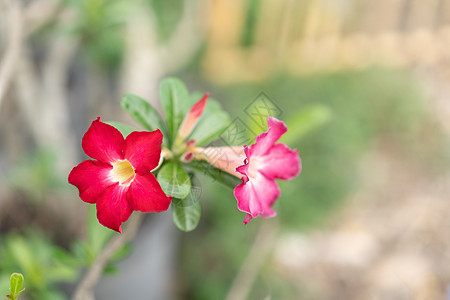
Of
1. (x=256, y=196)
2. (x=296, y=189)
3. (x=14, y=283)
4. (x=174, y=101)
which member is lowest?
(x=14, y=283)

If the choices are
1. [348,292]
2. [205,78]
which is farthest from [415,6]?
[348,292]

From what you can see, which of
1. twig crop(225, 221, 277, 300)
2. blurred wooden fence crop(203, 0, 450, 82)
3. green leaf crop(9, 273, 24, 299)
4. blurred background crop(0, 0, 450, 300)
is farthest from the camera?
blurred wooden fence crop(203, 0, 450, 82)

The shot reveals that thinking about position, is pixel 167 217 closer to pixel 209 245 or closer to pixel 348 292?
pixel 209 245

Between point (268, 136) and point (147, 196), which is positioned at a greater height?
point (268, 136)

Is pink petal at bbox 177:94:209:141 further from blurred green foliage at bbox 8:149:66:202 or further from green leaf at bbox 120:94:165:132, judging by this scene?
blurred green foliage at bbox 8:149:66:202

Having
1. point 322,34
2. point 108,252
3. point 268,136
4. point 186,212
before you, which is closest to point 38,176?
point 108,252

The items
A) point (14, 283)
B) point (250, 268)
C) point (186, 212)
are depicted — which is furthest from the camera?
point (250, 268)

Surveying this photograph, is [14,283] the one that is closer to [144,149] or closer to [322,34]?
[144,149]

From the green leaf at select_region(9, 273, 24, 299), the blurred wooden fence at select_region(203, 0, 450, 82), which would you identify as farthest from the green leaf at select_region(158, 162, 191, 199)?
the blurred wooden fence at select_region(203, 0, 450, 82)
